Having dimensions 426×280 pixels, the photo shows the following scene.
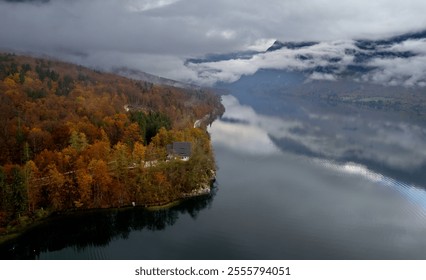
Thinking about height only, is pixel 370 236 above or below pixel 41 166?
below

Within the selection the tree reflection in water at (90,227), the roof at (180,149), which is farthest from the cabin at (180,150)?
the tree reflection in water at (90,227)

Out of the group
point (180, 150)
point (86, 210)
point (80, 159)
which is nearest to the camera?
point (86, 210)

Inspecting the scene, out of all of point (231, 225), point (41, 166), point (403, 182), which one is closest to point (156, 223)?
point (231, 225)

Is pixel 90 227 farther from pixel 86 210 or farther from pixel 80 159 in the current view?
pixel 80 159

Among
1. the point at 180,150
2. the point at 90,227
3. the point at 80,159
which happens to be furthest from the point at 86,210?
the point at 180,150

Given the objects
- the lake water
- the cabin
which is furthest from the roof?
the lake water

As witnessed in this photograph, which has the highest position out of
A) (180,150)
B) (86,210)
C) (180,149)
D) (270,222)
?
(180,149)

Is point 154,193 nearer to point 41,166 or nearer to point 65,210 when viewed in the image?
point 65,210
